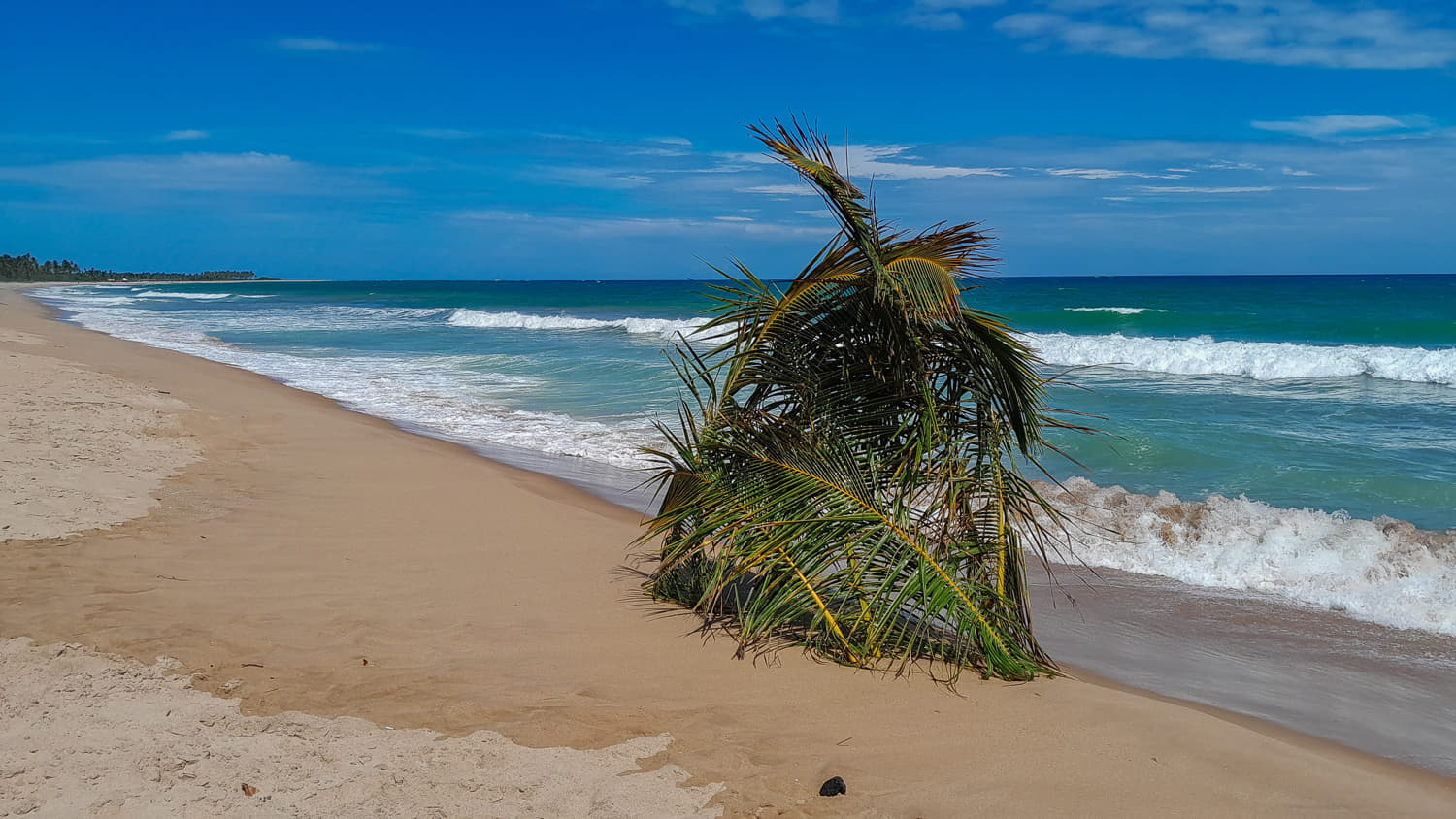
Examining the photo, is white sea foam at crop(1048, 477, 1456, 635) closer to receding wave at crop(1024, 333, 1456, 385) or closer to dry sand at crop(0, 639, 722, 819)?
dry sand at crop(0, 639, 722, 819)

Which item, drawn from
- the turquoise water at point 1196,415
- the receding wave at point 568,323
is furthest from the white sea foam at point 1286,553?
the receding wave at point 568,323

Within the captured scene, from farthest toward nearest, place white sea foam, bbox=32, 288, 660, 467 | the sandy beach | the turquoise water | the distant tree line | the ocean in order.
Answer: the distant tree line → white sea foam, bbox=32, 288, 660, 467 → the turquoise water → the ocean → the sandy beach

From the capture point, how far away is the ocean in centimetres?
479

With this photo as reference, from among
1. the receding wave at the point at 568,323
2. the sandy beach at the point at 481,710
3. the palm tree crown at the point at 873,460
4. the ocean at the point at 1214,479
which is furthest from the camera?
the receding wave at the point at 568,323

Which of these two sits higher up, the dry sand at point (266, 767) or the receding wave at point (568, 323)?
the receding wave at point (568, 323)

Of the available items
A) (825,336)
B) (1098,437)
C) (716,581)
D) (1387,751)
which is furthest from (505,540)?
(1098,437)

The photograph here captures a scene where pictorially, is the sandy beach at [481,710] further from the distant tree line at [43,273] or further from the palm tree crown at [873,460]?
the distant tree line at [43,273]

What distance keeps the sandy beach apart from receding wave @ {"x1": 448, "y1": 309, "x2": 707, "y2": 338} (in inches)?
1122

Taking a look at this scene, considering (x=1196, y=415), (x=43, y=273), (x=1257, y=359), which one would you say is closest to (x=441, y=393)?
(x=1196, y=415)

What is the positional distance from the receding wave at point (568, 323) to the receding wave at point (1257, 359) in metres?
14.7

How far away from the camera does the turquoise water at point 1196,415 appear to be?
6.47m

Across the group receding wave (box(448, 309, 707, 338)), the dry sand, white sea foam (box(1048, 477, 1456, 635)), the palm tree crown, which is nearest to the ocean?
white sea foam (box(1048, 477, 1456, 635))

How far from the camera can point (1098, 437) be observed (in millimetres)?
11102

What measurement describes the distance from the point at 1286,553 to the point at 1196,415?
24.8 feet
